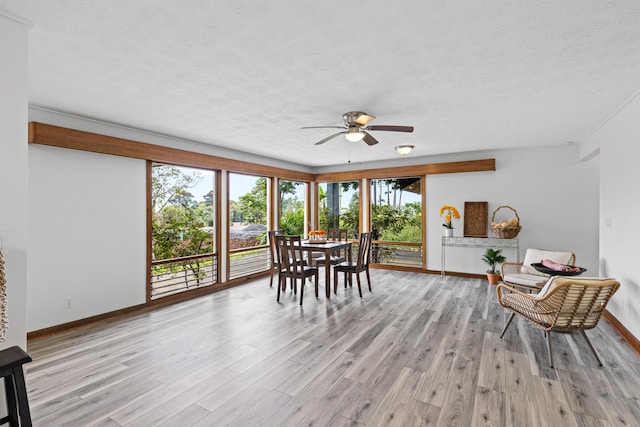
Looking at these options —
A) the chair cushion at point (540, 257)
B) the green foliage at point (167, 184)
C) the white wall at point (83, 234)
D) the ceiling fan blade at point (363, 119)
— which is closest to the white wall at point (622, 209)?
the chair cushion at point (540, 257)

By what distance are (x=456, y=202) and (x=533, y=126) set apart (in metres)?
2.27

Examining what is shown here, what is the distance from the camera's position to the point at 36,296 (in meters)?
3.35

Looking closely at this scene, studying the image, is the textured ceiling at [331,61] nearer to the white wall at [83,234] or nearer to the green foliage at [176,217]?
the white wall at [83,234]

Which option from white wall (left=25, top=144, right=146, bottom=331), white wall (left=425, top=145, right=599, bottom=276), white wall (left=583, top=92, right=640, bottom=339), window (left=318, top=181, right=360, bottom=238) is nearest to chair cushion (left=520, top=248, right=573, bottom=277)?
white wall (left=583, top=92, right=640, bottom=339)

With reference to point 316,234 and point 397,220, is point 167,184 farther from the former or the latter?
point 397,220

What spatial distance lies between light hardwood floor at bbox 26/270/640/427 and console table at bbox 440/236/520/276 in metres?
1.94

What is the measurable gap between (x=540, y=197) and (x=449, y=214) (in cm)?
151

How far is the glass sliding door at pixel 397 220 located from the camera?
264 inches

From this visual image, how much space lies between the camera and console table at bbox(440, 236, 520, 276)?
18.4ft

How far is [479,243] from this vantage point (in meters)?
5.84

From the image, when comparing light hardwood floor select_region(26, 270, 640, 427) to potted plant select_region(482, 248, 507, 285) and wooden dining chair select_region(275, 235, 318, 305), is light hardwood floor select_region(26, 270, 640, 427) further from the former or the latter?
potted plant select_region(482, 248, 507, 285)

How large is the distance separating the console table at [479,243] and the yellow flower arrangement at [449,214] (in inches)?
11.1

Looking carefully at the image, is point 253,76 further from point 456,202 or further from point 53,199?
point 456,202

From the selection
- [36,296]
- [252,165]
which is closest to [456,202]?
[252,165]
